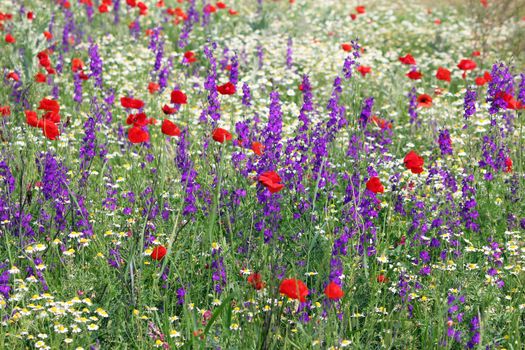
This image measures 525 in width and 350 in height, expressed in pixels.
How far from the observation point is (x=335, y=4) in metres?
12.8

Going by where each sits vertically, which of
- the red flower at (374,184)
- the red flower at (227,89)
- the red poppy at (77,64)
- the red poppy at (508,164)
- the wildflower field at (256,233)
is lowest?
the wildflower field at (256,233)

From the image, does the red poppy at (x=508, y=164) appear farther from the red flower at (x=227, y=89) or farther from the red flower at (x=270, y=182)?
the red flower at (x=270, y=182)

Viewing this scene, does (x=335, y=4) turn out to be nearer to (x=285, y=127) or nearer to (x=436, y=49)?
(x=436, y=49)

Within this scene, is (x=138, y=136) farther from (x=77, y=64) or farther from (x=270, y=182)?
(x=77, y=64)

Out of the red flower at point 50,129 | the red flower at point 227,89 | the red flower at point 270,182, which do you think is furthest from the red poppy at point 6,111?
the red flower at point 270,182

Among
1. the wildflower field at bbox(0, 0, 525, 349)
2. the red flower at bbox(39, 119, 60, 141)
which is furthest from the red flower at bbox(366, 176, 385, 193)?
the red flower at bbox(39, 119, 60, 141)

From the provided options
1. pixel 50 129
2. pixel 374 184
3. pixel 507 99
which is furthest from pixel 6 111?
pixel 507 99

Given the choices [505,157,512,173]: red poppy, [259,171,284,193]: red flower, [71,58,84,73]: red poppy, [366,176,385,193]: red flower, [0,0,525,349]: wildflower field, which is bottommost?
[0,0,525,349]: wildflower field

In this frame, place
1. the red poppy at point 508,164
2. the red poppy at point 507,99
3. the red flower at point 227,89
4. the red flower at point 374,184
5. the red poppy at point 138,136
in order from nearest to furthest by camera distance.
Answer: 1. the red flower at point 374,184
2. the red poppy at point 138,136
3. the red flower at point 227,89
4. the red poppy at point 507,99
5. the red poppy at point 508,164

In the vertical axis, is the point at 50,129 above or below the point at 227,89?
below

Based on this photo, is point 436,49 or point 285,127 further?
point 436,49

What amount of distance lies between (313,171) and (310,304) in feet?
3.92

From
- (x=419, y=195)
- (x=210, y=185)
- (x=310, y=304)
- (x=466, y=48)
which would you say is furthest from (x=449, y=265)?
(x=466, y=48)

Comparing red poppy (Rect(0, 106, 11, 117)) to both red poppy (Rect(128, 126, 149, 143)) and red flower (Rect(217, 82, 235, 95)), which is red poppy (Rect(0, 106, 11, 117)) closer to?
red poppy (Rect(128, 126, 149, 143))
